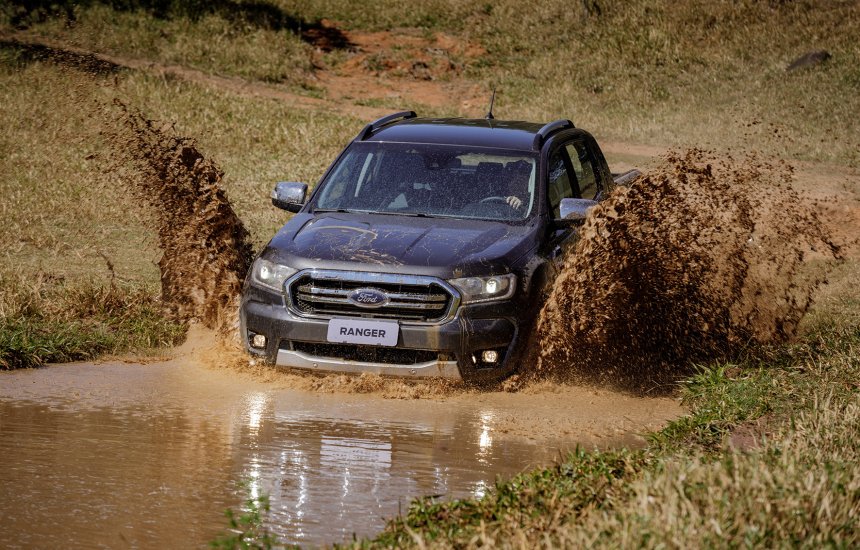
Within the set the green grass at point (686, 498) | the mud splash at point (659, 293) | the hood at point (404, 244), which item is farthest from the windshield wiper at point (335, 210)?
the green grass at point (686, 498)

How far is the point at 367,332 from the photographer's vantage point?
730 centimetres

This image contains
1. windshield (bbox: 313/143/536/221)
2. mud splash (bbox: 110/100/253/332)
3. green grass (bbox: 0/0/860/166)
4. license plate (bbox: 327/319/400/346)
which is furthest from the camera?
green grass (bbox: 0/0/860/166)

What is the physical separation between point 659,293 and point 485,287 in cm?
181

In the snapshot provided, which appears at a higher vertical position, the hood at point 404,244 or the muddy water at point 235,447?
the hood at point 404,244

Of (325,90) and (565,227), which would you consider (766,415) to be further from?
(325,90)

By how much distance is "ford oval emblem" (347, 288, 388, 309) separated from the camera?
7.36 metres

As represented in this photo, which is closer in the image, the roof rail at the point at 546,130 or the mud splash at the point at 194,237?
the roof rail at the point at 546,130

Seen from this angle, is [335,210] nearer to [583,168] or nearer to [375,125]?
[375,125]

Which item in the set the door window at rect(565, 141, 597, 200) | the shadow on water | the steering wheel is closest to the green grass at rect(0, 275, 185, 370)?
the steering wheel

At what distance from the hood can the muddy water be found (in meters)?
0.80

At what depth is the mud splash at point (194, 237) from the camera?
30.0 feet

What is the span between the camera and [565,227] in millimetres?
8516

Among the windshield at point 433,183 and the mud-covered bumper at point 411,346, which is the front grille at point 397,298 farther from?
the windshield at point 433,183

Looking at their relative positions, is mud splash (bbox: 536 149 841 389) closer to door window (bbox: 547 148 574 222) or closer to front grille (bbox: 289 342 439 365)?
door window (bbox: 547 148 574 222)
